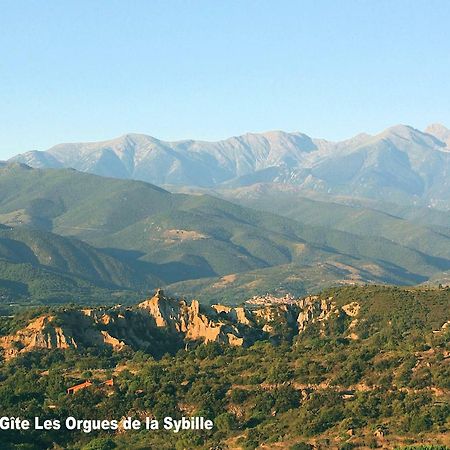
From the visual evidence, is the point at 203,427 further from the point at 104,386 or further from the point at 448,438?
the point at 448,438

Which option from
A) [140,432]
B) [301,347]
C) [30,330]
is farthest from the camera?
[30,330]

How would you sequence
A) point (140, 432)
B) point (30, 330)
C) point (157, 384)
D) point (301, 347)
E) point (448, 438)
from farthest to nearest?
point (30, 330), point (301, 347), point (157, 384), point (140, 432), point (448, 438)

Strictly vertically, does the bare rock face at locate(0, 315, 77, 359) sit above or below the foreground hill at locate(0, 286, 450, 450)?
below

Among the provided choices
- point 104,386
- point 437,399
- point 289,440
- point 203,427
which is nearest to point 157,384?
point 104,386

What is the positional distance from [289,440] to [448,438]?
19132 mm

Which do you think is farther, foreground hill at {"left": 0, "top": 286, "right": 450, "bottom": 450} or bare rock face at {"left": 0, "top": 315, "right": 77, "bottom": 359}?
bare rock face at {"left": 0, "top": 315, "right": 77, "bottom": 359}

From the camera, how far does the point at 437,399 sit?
121938 mm

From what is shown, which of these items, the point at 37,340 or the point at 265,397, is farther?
the point at 37,340

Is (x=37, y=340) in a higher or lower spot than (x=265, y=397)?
lower

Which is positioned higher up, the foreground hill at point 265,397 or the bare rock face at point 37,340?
the foreground hill at point 265,397

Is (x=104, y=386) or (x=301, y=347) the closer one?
(x=104, y=386)

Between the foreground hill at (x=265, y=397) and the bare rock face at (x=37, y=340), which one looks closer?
the foreground hill at (x=265, y=397)

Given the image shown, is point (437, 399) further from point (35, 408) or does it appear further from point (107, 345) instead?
point (107, 345)

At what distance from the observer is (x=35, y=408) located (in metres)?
132
